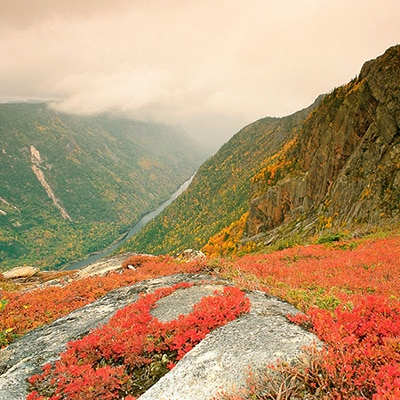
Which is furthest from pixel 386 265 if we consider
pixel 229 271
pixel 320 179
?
pixel 320 179

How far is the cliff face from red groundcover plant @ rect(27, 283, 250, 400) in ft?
85.3

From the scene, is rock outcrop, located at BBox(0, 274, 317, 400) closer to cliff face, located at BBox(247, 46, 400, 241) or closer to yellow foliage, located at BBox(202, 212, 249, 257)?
cliff face, located at BBox(247, 46, 400, 241)

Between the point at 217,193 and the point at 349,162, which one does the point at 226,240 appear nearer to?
the point at 349,162

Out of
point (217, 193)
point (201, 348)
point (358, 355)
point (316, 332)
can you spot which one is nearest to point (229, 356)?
point (201, 348)

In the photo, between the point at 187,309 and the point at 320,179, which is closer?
the point at 187,309

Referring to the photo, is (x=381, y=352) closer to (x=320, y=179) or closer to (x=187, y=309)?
(x=187, y=309)

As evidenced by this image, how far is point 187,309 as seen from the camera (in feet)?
29.4

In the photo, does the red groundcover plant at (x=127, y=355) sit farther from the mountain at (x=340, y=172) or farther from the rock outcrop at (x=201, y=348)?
the mountain at (x=340, y=172)

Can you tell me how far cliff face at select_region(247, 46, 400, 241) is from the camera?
1192 inches

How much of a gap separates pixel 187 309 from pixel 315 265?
11.1m

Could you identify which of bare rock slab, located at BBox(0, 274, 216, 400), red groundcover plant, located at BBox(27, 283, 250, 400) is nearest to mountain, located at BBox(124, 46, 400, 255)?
bare rock slab, located at BBox(0, 274, 216, 400)

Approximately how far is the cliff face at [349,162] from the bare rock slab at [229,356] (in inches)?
1007

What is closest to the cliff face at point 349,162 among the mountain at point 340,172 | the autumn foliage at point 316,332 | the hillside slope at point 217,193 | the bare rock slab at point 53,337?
the mountain at point 340,172

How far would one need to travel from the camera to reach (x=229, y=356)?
608 centimetres
